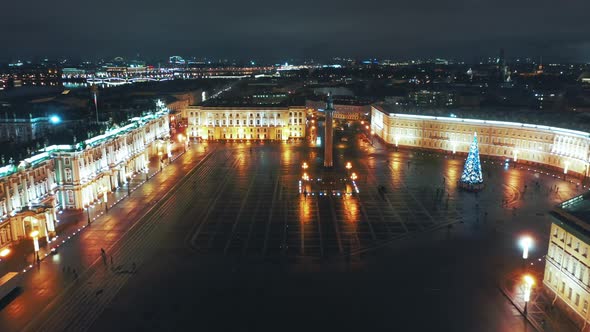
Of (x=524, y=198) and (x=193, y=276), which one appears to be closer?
(x=193, y=276)

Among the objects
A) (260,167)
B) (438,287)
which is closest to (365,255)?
(438,287)

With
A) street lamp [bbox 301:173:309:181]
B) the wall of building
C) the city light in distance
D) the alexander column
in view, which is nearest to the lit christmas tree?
street lamp [bbox 301:173:309:181]

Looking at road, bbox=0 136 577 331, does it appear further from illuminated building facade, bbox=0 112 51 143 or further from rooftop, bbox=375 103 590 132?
illuminated building facade, bbox=0 112 51 143

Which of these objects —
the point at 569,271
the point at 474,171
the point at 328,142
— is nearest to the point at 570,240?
the point at 569,271

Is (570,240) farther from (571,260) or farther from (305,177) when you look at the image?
(305,177)

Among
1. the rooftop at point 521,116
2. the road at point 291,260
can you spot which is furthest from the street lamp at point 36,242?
the rooftop at point 521,116

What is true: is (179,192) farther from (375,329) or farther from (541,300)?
(541,300)
